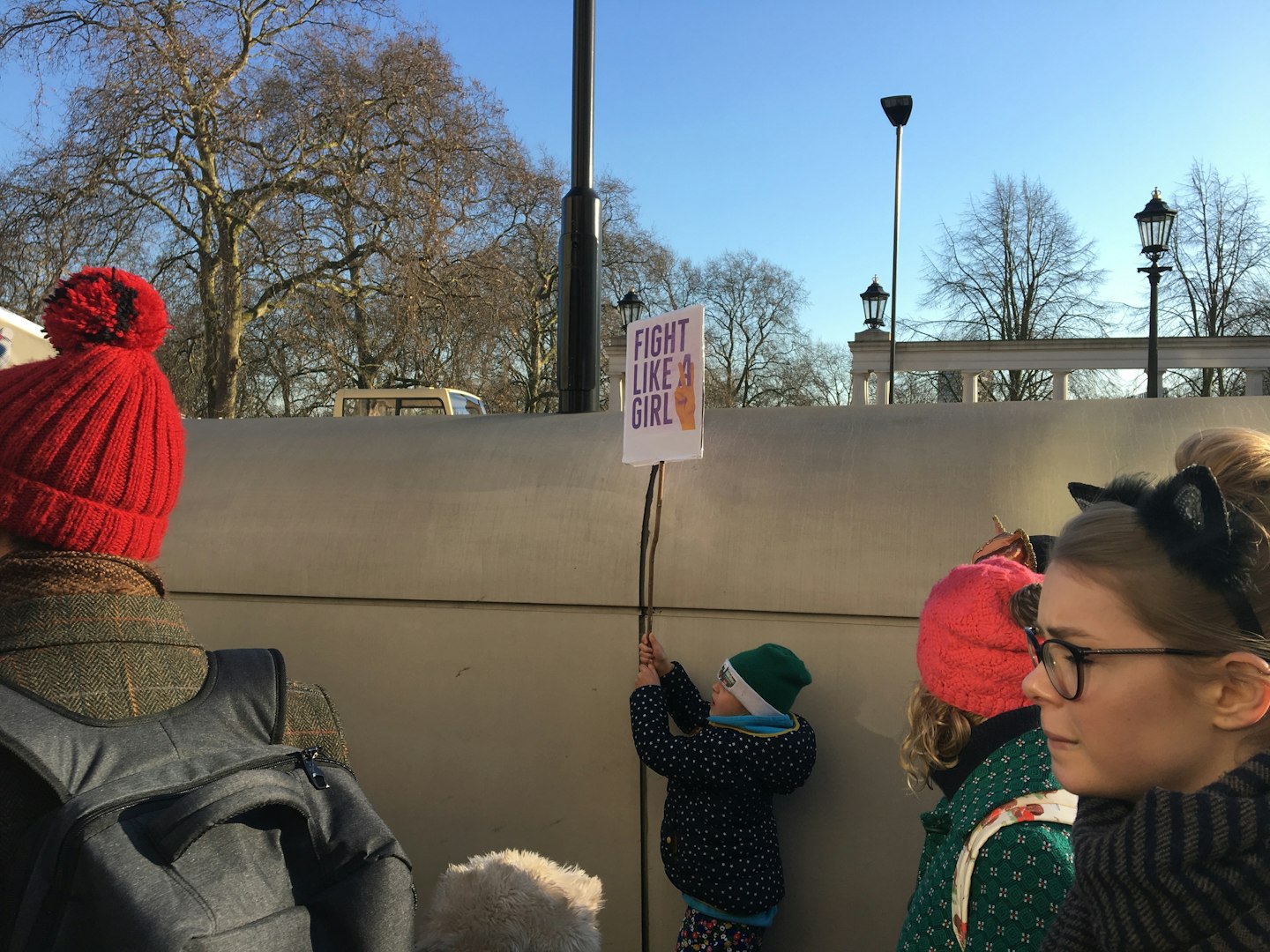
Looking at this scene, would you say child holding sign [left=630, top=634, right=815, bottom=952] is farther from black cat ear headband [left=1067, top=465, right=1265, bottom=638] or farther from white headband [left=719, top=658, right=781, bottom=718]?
black cat ear headband [left=1067, top=465, right=1265, bottom=638]

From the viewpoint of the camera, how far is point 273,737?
61.4 inches

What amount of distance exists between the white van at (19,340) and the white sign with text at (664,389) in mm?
2537

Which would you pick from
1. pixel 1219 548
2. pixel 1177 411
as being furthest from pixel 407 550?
pixel 1219 548

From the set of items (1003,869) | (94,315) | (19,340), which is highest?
(19,340)

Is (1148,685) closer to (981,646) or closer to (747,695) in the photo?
(981,646)

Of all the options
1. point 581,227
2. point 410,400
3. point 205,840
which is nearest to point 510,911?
point 205,840

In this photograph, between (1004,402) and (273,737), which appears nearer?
(273,737)

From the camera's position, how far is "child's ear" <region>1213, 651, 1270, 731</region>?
1.18 meters

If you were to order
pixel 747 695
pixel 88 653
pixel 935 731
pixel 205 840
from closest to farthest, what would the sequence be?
pixel 205 840 → pixel 88 653 → pixel 935 731 → pixel 747 695

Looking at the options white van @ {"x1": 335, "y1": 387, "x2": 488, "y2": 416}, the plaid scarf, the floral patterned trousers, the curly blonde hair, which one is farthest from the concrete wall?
white van @ {"x1": 335, "y1": 387, "x2": 488, "y2": 416}

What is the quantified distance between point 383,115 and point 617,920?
22183mm

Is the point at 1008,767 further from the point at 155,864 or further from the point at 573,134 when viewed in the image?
the point at 573,134

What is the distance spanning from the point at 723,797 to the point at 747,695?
0.87 feet

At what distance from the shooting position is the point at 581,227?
13.8 feet
